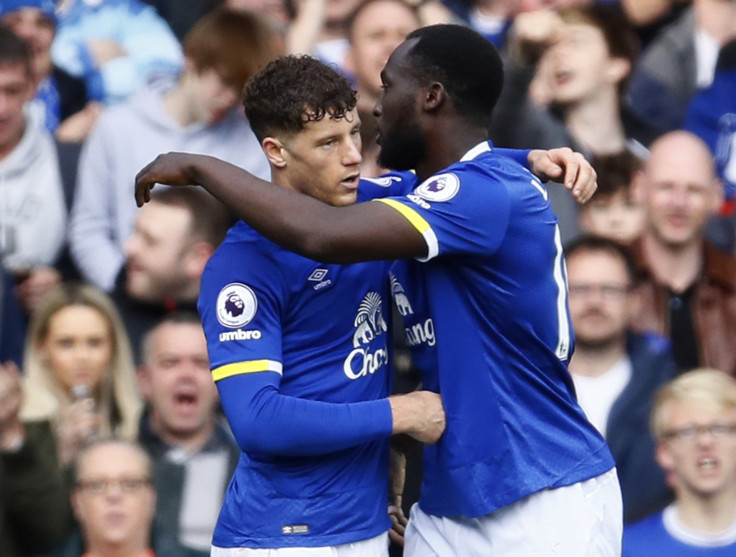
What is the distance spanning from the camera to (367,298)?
3.58 m

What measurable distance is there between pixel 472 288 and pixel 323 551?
727mm

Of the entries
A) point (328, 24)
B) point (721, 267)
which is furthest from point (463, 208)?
point (328, 24)

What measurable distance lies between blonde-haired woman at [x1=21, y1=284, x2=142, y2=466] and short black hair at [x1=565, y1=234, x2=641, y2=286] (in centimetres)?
178

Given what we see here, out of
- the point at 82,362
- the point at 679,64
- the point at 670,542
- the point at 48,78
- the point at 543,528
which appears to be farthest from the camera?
the point at 48,78

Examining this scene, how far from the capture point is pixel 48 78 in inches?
255

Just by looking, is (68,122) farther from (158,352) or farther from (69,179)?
(158,352)

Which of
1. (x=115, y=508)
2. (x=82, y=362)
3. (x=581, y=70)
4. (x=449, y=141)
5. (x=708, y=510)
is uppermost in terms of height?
(x=581, y=70)

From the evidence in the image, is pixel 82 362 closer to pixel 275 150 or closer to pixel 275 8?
pixel 275 8

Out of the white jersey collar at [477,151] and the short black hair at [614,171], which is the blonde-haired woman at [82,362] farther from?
the white jersey collar at [477,151]

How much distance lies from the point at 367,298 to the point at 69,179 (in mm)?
2794

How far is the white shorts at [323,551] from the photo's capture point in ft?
11.3

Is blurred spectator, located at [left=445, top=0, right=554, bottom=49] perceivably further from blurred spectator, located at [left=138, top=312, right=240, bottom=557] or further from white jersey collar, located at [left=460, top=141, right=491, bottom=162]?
white jersey collar, located at [left=460, top=141, right=491, bottom=162]

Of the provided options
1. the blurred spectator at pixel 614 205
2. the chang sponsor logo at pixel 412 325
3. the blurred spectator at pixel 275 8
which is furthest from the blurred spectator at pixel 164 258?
the chang sponsor logo at pixel 412 325

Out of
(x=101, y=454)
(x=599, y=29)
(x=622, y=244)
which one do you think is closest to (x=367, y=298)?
(x=101, y=454)
